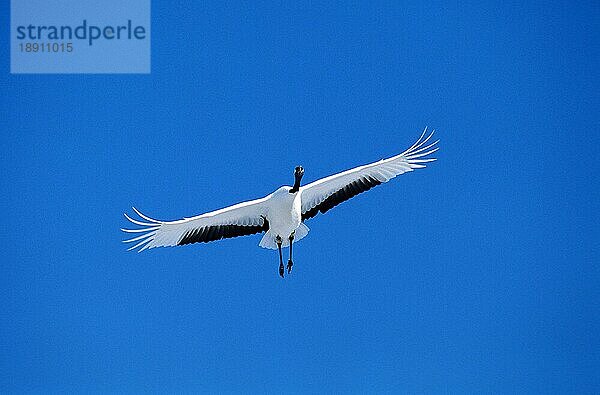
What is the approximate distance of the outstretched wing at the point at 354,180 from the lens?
1465 cm

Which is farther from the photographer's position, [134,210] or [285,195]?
[285,195]

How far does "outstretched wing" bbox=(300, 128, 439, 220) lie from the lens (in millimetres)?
14648

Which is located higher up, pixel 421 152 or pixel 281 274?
pixel 421 152

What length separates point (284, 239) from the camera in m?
15.0

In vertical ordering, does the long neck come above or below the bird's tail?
above

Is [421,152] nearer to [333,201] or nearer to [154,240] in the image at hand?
[333,201]

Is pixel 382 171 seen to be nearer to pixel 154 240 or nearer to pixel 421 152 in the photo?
pixel 421 152

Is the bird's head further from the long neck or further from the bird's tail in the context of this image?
the bird's tail

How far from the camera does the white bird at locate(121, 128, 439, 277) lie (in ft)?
47.9

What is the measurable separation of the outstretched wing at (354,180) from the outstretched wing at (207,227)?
59 centimetres

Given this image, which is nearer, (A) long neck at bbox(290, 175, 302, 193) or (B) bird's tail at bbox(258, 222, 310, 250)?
(A) long neck at bbox(290, 175, 302, 193)

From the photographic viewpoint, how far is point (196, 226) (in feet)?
48.4

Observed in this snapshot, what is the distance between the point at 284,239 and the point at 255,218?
0.43 m

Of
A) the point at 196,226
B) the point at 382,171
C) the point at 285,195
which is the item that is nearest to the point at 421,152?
the point at 382,171
